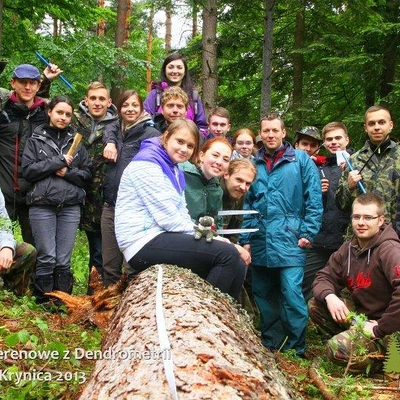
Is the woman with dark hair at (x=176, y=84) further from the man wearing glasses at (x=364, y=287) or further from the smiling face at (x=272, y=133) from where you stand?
the man wearing glasses at (x=364, y=287)

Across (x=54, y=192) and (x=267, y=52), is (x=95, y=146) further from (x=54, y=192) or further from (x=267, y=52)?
(x=267, y=52)

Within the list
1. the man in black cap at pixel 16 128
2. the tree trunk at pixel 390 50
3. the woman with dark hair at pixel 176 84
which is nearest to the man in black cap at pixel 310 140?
the woman with dark hair at pixel 176 84

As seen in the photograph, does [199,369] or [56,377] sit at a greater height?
[199,369]

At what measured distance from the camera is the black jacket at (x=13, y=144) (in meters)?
5.61

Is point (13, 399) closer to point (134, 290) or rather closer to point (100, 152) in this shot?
point (134, 290)

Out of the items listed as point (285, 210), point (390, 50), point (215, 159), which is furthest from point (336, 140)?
point (390, 50)

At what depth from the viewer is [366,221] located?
191 inches

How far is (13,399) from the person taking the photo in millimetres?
2979

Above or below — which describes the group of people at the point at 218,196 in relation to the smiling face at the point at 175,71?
below

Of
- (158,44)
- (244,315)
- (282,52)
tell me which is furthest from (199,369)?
(158,44)

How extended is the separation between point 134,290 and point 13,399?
1.11 metres

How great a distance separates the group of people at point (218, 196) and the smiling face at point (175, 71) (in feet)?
0.06

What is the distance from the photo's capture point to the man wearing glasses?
4477 mm

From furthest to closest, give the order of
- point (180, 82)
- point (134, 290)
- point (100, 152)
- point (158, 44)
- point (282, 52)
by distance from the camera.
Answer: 1. point (158, 44)
2. point (282, 52)
3. point (180, 82)
4. point (100, 152)
5. point (134, 290)
